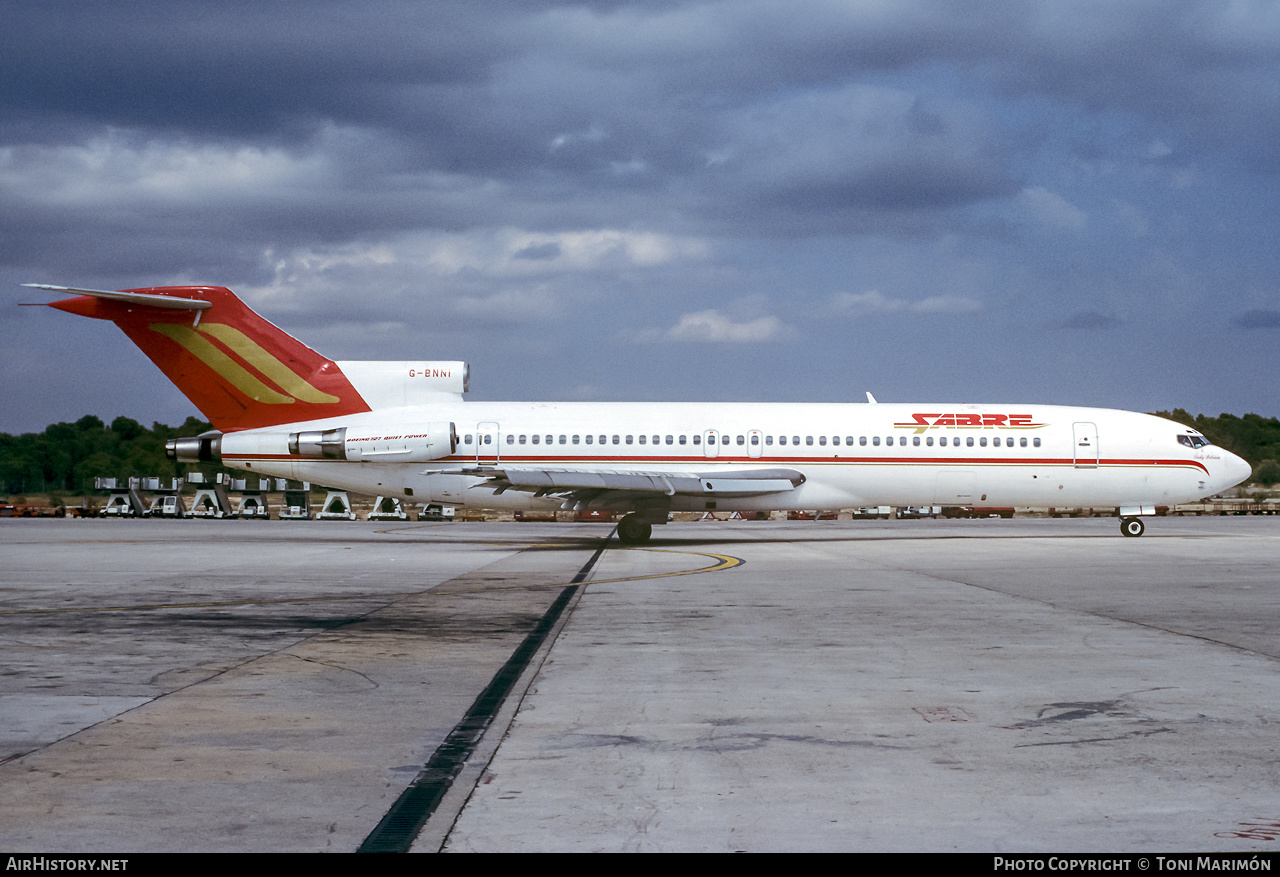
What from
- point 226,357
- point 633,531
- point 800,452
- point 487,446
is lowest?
point 633,531

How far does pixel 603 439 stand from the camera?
27.2m

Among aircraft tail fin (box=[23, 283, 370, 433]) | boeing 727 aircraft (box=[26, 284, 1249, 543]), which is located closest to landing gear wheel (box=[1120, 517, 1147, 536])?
boeing 727 aircraft (box=[26, 284, 1249, 543])

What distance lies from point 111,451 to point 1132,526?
84.6 m

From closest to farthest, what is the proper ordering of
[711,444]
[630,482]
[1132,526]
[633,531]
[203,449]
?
1. [630,482]
2. [633,531]
3. [711,444]
4. [203,449]
5. [1132,526]

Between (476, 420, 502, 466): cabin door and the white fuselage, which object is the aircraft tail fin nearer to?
the white fuselage

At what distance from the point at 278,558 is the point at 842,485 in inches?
531

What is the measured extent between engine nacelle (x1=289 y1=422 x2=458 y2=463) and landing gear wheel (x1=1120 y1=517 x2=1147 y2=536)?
58.2ft

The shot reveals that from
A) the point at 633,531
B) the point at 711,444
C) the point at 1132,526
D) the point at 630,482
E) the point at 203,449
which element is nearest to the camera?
the point at 630,482

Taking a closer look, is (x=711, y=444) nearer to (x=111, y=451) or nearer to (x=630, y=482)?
(x=630, y=482)

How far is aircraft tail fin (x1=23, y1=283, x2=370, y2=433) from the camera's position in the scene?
89.8ft

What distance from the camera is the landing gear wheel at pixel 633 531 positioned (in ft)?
85.1

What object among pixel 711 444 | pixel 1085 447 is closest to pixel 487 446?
pixel 711 444

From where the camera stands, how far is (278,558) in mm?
21422

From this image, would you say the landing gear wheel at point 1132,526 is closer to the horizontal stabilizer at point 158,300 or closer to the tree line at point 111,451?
the horizontal stabilizer at point 158,300
